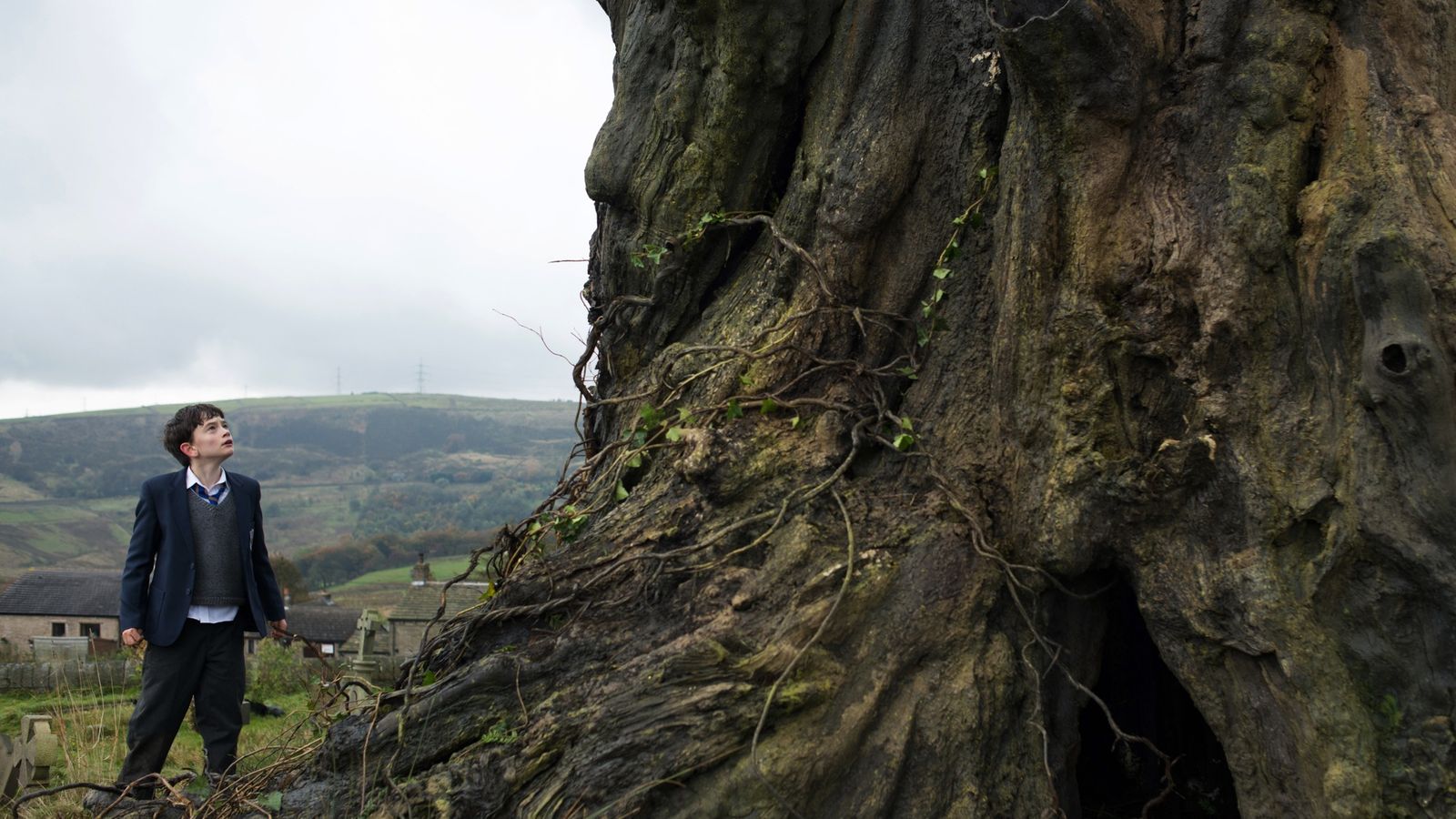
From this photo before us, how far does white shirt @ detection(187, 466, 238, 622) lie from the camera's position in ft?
20.5

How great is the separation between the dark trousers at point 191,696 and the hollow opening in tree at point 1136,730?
5.21m

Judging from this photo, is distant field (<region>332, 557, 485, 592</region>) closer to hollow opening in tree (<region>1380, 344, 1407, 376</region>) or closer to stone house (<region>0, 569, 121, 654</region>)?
stone house (<region>0, 569, 121, 654</region>)

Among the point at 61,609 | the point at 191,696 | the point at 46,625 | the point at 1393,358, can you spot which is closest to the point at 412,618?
the point at 61,609

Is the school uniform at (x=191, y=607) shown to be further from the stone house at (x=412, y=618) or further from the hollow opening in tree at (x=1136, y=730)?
the stone house at (x=412, y=618)

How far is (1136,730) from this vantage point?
6.29m

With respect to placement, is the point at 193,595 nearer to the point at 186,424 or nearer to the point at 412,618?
the point at 186,424

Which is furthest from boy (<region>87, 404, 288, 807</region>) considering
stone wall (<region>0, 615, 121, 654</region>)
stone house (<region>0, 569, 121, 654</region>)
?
stone wall (<region>0, 615, 121, 654</region>)

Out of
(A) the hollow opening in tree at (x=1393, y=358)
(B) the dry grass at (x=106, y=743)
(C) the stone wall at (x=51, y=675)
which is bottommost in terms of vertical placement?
(C) the stone wall at (x=51, y=675)

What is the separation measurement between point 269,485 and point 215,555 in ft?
580

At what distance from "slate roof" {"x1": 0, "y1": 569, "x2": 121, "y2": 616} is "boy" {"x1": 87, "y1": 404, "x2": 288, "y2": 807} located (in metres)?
40.7

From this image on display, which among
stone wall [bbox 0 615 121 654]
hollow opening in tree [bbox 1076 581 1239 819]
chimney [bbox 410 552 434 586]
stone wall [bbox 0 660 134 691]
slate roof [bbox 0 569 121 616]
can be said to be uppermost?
hollow opening in tree [bbox 1076 581 1239 819]

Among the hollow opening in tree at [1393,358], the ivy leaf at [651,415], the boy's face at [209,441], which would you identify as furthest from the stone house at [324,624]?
the hollow opening in tree at [1393,358]

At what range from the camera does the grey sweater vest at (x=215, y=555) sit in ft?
20.6

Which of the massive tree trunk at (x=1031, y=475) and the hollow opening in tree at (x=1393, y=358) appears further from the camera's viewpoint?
the massive tree trunk at (x=1031, y=475)
